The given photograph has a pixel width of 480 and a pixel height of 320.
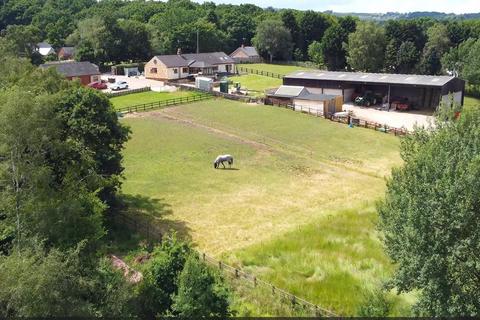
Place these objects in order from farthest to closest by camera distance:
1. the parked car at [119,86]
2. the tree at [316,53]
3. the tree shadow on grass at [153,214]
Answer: the tree at [316,53], the parked car at [119,86], the tree shadow on grass at [153,214]

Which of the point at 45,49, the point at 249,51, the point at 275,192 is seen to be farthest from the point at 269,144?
the point at 45,49

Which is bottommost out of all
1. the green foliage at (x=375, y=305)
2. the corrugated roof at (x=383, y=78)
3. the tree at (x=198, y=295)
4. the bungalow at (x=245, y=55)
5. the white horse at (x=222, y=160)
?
the green foliage at (x=375, y=305)

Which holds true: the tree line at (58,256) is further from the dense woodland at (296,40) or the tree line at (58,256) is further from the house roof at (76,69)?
the house roof at (76,69)

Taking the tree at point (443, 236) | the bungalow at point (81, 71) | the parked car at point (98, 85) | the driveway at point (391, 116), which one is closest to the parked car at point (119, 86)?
the parked car at point (98, 85)

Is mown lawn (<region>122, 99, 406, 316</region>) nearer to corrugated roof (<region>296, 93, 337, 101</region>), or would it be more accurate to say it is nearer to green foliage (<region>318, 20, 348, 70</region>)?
corrugated roof (<region>296, 93, 337, 101</region>)

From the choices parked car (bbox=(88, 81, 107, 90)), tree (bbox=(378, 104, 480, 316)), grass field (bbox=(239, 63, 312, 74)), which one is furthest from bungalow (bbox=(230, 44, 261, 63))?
tree (bbox=(378, 104, 480, 316))

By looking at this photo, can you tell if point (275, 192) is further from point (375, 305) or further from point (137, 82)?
point (137, 82)
